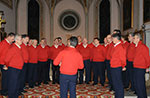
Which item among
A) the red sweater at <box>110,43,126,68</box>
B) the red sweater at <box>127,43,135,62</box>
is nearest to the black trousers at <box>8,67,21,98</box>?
the red sweater at <box>110,43,126,68</box>

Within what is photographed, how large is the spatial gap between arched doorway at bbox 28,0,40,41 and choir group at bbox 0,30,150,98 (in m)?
6.58

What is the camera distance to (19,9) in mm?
12344

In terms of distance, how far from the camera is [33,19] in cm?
1308

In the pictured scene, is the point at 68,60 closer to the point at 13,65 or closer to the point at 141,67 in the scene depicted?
the point at 13,65

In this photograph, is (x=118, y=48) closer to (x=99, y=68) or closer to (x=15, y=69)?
(x=99, y=68)

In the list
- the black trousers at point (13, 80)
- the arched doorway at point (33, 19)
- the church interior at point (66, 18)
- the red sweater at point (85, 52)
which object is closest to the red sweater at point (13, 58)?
the black trousers at point (13, 80)

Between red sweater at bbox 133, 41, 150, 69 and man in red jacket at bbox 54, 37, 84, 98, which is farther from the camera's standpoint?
red sweater at bbox 133, 41, 150, 69

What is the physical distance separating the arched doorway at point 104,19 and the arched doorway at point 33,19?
16.6 ft

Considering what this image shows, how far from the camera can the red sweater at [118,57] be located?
4.19 m

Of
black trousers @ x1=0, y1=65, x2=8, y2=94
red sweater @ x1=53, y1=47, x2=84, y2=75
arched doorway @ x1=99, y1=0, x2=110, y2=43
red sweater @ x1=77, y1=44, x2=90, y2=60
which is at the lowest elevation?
black trousers @ x1=0, y1=65, x2=8, y2=94

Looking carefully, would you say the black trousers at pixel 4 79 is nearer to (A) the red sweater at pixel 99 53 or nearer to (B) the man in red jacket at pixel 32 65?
(B) the man in red jacket at pixel 32 65

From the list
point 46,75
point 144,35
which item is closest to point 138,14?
point 144,35

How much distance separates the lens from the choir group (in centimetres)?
409

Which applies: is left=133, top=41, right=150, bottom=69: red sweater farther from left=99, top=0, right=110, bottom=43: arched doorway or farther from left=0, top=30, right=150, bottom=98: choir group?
left=99, top=0, right=110, bottom=43: arched doorway
